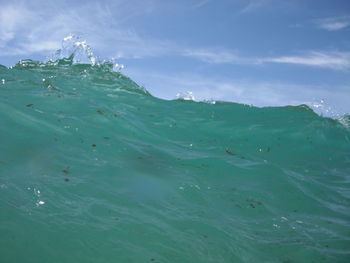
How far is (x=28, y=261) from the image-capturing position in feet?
10.1

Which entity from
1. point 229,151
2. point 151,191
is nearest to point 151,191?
point 151,191

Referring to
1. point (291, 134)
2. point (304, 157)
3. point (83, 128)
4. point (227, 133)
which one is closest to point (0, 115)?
point (83, 128)

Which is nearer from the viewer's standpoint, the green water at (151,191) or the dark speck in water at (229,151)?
the green water at (151,191)

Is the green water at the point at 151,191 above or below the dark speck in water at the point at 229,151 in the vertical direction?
below

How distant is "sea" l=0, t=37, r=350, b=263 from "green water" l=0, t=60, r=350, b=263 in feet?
0.07

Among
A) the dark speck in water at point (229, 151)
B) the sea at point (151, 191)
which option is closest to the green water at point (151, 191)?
the sea at point (151, 191)

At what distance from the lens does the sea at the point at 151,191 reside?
→ 3709mm

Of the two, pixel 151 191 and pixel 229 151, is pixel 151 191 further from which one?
pixel 229 151

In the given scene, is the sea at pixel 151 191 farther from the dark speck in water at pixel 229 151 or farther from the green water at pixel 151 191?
the dark speck in water at pixel 229 151

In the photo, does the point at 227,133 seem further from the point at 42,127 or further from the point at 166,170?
the point at 42,127

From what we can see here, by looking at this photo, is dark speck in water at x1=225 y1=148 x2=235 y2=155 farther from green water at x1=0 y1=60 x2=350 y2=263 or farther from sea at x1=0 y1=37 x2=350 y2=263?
green water at x1=0 y1=60 x2=350 y2=263

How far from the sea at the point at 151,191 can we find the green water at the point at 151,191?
21mm

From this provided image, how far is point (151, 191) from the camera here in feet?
17.7

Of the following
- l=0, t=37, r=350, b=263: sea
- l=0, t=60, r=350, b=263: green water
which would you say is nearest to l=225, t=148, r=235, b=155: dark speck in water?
l=0, t=37, r=350, b=263: sea
